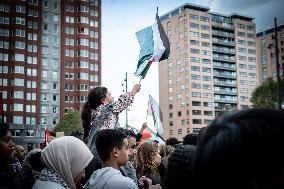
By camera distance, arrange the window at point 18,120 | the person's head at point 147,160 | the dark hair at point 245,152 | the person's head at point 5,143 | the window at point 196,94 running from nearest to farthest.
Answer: the dark hair at point 245,152 → the person's head at point 5,143 → the person's head at point 147,160 → the window at point 18,120 → the window at point 196,94

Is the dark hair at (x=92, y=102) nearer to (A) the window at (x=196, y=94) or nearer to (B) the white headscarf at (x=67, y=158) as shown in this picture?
(B) the white headscarf at (x=67, y=158)

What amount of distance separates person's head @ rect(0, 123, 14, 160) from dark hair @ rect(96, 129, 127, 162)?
151 cm

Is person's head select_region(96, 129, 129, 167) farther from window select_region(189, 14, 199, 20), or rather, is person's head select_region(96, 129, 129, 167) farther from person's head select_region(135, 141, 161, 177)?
window select_region(189, 14, 199, 20)

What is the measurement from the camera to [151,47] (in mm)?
6426

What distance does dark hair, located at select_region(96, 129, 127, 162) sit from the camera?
13.6 ft

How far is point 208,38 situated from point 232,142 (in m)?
103

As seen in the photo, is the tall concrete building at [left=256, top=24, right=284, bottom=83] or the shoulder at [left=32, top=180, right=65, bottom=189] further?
the tall concrete building at [left=256, top=24, right=284, bottom=83]

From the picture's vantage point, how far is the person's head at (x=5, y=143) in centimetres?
514

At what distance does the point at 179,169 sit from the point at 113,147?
6.91ft

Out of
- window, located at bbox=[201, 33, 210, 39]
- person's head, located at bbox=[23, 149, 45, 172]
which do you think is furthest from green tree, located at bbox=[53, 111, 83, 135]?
person's head, located at bbox=[23, 149, 45, 172]

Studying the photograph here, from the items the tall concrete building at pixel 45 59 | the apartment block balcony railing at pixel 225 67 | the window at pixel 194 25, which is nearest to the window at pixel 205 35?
the window at pixel 194 25

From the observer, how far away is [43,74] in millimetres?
78312

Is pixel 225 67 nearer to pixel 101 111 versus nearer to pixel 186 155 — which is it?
pixel 101 111

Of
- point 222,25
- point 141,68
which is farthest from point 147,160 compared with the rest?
point 222,25
